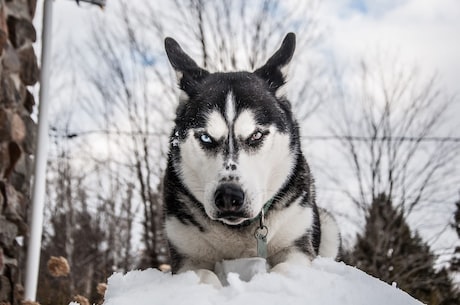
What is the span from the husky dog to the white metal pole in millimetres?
2421

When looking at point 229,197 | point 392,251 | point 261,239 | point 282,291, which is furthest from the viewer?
point 392,251

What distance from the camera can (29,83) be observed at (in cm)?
445

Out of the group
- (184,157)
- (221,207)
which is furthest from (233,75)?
(221,207)

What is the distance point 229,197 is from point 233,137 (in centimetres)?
27

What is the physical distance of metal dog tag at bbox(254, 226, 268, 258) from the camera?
246 cm

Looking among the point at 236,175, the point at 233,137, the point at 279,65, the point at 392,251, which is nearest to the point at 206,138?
the point at 233,137

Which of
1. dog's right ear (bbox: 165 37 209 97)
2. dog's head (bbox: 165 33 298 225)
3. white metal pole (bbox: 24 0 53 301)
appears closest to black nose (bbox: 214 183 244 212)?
dog's head (bbox: 165 33 298 225)

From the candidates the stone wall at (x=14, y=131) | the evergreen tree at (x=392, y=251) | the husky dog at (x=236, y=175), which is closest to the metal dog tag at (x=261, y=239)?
the husky dog at (x=236, y=175)

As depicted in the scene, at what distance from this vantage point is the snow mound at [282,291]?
1.81 meters

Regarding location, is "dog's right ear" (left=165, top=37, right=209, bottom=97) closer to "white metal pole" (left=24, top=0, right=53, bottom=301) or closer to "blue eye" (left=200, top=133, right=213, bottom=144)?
"blue eye" (left=200, top=133, right=213, bottom=144)

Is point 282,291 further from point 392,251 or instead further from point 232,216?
point 392,251

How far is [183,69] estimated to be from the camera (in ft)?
8.95

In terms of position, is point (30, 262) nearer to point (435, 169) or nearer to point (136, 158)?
point (136, 158)

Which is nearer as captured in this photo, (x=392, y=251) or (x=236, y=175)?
(x=236, y=175)
